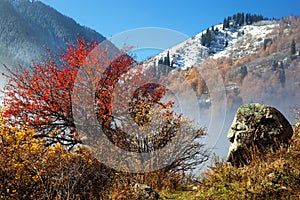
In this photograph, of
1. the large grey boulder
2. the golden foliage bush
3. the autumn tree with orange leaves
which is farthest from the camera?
the autumn tree with orange leaves

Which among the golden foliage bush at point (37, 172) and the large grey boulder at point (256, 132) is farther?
the large grey boulder at point (256, 132)

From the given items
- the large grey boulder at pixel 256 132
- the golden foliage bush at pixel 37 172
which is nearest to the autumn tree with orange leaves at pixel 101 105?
the large grey boulder at pixel 256 132

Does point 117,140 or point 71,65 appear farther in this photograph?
point 71,65

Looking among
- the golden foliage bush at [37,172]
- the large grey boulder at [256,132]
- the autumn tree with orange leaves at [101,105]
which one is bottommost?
the golden foliage bush at [37,172]

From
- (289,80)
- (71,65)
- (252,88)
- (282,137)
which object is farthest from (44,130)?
(289,80)

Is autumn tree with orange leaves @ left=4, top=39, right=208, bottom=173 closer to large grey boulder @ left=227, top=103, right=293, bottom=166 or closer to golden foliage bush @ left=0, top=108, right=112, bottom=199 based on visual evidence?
large grey boulder @ left=227, top=103, right=293, bottom=166

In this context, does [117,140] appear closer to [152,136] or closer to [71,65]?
[152,136]

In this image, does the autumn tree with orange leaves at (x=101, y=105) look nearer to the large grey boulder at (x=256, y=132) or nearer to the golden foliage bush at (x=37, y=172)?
the large grey boulder at (x=256, y=132)

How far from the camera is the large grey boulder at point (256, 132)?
9.46m

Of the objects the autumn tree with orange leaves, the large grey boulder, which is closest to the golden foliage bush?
the autumn tree with orange leaves

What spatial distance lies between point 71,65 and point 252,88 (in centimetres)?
14481

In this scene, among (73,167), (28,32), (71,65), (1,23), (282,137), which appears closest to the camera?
(73,167)

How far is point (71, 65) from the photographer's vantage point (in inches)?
543

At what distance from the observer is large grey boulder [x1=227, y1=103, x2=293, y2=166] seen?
9.46 metres
